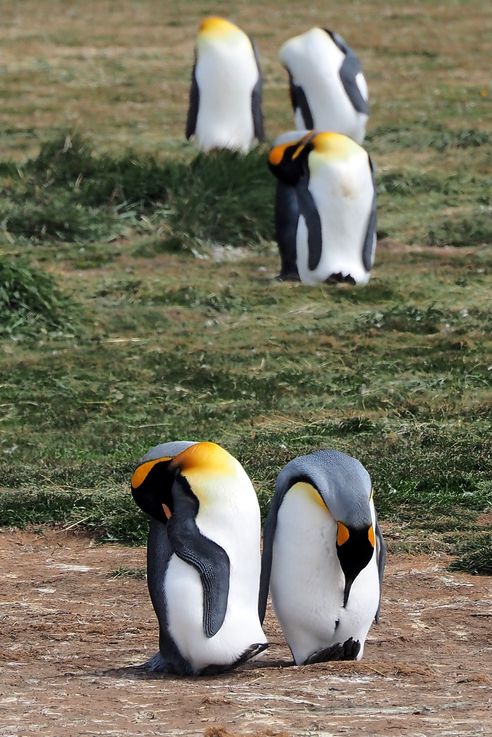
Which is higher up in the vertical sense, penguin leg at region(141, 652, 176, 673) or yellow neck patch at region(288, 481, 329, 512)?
yellow neck patch at region(288, 481, 329, 512)

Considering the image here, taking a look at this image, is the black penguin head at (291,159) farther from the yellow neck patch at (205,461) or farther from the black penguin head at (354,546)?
the black penguin head at (354,546)

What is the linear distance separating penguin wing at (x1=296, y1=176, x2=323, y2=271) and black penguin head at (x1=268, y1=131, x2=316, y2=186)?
8cm

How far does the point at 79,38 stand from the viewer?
68.8 feet

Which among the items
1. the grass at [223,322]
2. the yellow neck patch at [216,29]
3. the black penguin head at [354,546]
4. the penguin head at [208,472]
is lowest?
the grass at [223,322]

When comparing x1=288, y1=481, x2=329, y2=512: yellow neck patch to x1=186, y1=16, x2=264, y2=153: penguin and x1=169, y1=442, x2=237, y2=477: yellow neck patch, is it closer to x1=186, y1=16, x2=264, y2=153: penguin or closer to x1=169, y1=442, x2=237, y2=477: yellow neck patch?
x1=169, y1=442, x2=237, y2=477: yellow neck patch

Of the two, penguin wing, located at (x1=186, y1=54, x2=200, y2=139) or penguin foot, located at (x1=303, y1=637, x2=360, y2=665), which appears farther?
penguin wing, located at (x1=186, y1=54, x2=200, y2=139)

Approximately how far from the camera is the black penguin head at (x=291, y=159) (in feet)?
37.4

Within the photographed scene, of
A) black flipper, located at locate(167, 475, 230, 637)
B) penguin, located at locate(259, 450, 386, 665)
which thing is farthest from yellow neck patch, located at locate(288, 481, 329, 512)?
black flipper, located at locate(167, 475, 230, 637)

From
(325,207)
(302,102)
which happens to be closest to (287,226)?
(325,207)

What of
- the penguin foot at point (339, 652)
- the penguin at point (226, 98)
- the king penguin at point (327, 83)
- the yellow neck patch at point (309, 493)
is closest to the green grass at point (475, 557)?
the penguin foot at point (339, 652)

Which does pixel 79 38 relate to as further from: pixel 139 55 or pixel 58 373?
pixel 58 373

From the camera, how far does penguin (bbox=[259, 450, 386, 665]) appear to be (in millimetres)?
5324

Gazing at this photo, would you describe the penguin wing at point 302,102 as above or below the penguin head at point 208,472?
above

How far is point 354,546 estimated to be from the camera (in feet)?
17.0
